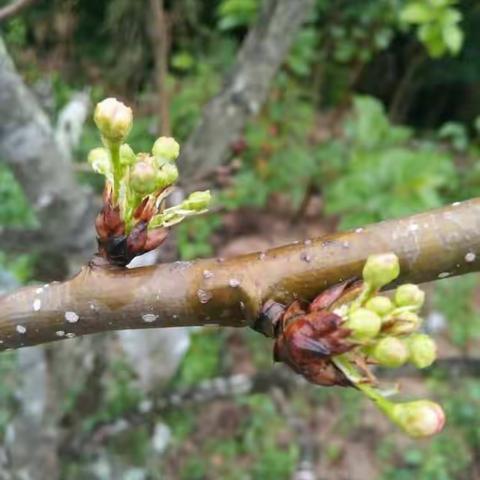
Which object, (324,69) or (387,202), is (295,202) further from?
(387,202)

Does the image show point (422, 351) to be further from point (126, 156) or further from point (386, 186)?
point (386, 186)

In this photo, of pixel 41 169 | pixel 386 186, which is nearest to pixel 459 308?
pixel 386 186

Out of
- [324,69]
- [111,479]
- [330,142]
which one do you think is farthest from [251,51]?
[324,69]

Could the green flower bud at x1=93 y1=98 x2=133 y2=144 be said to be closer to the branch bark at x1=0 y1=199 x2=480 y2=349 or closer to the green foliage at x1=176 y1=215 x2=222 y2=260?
the branch bark at x1=0 y1=199 x2=480 y2=349

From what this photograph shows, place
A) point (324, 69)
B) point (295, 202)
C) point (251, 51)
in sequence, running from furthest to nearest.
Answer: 1. point (324, 69)
2. point (295, 202)
3. point (251, 51)

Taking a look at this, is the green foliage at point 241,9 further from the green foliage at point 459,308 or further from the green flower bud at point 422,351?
the green flower bud at point 422,351

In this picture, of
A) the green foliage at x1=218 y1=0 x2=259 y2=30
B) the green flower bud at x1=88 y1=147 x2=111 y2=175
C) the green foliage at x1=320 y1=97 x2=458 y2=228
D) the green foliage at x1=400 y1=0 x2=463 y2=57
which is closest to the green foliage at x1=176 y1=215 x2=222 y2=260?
the green foliage at x1=320 y1=97 x2=458 y2=228
